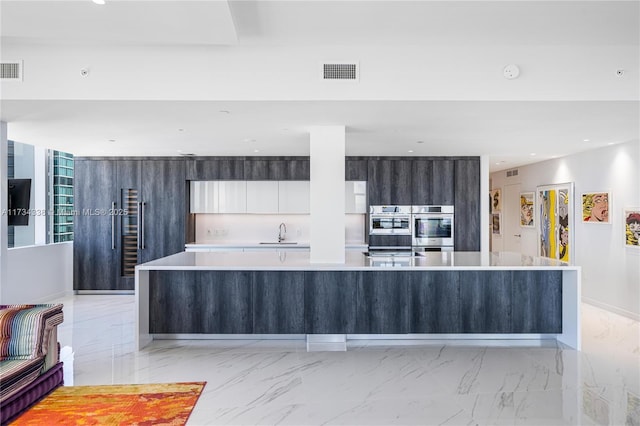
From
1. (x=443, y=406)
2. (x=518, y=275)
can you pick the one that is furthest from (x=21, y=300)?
(x=518, y=275)

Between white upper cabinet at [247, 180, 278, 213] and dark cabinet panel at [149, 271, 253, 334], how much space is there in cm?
312

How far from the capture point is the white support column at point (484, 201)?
23.8 feet

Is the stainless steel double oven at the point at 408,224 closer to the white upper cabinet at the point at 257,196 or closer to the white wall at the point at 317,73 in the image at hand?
the white upper cabinet at the point at 257,196

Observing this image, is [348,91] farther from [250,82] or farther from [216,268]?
[216,268]

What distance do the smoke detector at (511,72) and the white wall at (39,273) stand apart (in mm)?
6177

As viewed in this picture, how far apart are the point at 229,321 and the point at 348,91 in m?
2.52

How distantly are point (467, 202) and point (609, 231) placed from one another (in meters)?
2.02

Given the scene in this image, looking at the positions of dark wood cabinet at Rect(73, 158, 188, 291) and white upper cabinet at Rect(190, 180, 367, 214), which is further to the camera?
white upper cabinet at Rect(190, 180, 367, 214)

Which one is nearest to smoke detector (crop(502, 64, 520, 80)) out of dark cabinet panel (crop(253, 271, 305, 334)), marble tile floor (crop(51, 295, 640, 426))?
marble tile floor (crop(51, 295, 640, 426))

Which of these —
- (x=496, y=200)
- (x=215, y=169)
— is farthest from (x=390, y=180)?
(x=496, y=200)

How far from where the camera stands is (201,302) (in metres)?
4.47

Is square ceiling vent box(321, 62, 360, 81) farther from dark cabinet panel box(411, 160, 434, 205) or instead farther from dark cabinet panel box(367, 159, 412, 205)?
dark cabinet panel box(411, 160, 434, 205)

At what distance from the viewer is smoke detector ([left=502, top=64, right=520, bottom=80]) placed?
3512mm

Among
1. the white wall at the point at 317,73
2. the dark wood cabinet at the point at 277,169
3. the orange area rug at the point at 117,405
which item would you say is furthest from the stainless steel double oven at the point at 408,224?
the orange area rug at the point at 117,405
